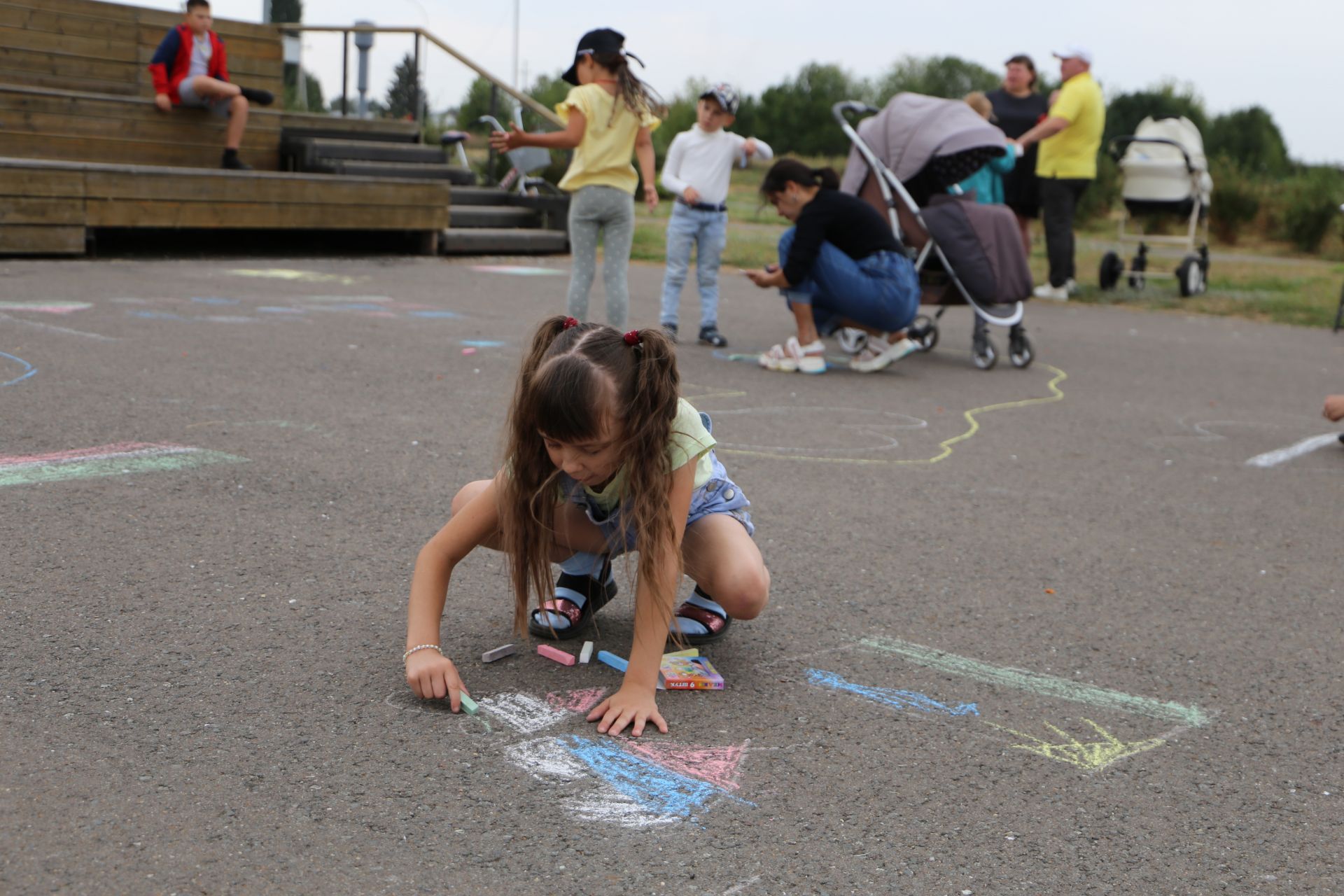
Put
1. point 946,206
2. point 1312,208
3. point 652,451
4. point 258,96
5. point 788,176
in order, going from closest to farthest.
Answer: point 652,451, point 788,176, point 946,206, point 258,96, point 1312,208

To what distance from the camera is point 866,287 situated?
6.75 meters

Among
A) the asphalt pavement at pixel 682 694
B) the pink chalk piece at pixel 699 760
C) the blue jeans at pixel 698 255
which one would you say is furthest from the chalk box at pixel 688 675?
the blue jeans at pixel 698 255

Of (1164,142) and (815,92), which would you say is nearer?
(1164,142)

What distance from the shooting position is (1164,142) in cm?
1079

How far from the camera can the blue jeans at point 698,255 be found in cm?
777

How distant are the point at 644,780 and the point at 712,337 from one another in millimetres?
5689

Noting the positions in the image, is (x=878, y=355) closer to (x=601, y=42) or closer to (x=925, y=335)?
(x=925, y=335)

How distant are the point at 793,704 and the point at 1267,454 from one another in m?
3.81

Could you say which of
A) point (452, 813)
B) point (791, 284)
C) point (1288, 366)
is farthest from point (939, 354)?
point (452, 813)

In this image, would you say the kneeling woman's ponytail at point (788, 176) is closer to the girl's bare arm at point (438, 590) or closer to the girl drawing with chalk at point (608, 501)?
the girl drawing with chalk at point (608, 501)

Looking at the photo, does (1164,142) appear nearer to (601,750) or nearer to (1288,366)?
(1288,366)

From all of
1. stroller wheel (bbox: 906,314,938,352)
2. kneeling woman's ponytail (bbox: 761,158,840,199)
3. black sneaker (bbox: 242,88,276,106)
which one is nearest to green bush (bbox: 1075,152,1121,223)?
black sneaker (bbox: 242,88,276,106)

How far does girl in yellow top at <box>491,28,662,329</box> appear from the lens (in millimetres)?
6555

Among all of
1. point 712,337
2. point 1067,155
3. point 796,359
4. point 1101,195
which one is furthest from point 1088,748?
point 1101,195
